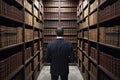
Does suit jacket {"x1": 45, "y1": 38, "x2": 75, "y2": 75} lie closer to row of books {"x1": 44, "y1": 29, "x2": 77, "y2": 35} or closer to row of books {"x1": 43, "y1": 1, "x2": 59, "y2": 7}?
row of books {"x1": 44, "y1": 29, "x2": 77, "y2": 35}

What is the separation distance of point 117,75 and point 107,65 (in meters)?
0.47

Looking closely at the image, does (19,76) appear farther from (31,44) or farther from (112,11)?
(112,11)

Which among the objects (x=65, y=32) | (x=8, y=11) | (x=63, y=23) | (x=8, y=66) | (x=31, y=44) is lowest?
(x=8, y=66)

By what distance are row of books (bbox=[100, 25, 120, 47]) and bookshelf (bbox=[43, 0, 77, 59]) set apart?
436cm

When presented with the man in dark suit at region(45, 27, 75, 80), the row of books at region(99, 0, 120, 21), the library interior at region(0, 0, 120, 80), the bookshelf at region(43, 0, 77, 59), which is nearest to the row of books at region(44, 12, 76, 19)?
the bookshelf at region(43, 0, 77, 59)

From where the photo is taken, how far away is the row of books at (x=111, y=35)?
228 cm

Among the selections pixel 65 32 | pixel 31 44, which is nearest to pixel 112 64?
pixel 31 44

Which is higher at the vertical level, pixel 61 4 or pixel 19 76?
pixel 61 4

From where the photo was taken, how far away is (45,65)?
738 centimetres

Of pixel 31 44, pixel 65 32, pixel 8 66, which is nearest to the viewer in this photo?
pixel 8 66

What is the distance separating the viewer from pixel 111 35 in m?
2.56

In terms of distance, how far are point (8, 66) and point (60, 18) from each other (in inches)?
204

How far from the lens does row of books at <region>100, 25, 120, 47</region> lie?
2279mm

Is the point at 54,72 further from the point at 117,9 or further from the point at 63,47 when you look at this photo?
the point at 117,9
